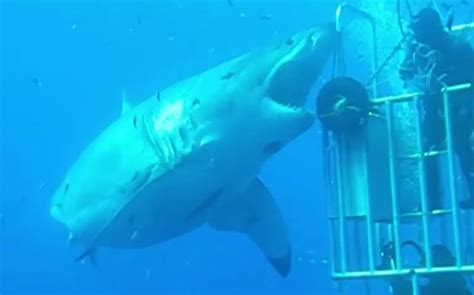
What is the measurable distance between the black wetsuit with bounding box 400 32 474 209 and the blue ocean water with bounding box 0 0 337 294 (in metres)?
41.8

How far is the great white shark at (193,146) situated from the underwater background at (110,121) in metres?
40.3

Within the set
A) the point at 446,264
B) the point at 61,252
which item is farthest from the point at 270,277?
the point at 446,264

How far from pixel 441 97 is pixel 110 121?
50.2 m

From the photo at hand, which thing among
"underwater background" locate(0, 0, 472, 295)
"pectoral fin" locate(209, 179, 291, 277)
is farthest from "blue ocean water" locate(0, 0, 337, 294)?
"pectoral fin" locate(209, 179, 291, 277)

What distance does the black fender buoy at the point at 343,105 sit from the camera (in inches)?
220

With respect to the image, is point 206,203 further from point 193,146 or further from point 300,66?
point 300,66

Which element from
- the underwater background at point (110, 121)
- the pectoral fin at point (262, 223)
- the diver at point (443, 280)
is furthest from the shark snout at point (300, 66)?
the underwater background at point (110, 121)

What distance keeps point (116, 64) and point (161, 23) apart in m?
5.58

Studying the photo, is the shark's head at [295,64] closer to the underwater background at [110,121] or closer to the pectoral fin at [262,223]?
the pectoral fin at [262,223]

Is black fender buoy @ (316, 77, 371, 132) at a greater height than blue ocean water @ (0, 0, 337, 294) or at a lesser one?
lesser

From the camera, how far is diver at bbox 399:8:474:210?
5492mm

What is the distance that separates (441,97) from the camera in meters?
5.53

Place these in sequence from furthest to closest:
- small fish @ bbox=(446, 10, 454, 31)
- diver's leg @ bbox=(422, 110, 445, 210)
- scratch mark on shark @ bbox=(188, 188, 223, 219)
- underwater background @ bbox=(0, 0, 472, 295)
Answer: underwater background @ bbox=(0, 0, 472, 295)
scratch mark on shark @ bbox=(188, 188, 223, 219)
diver's leg @ bbox=(422, 110, 445, 210)
small fish @ bbox=(446, 10, 454, 31)

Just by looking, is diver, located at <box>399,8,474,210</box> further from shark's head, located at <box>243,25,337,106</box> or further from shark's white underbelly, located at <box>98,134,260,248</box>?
shark's white underbelly, located at <box>98,134,260,248</box>
